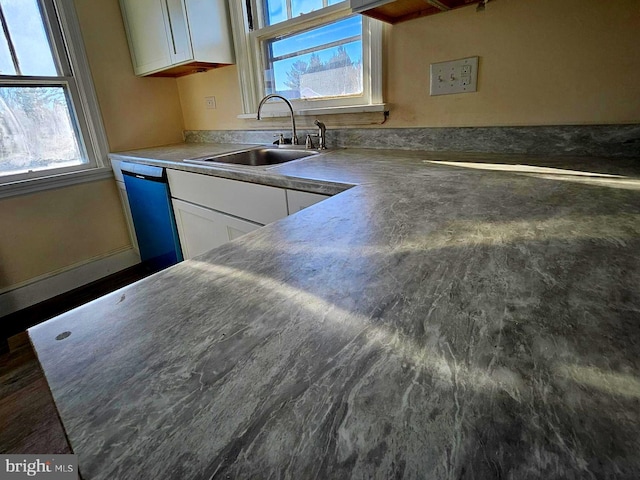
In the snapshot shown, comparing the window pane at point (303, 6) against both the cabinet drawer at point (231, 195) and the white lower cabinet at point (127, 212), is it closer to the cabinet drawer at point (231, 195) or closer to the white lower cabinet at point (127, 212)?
the cabinet drawer at point (231, 195)

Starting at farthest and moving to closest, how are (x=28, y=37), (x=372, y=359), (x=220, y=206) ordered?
1. (x=28, y=37)
2. (x=220, y=206)
3. (x=372, y=359)

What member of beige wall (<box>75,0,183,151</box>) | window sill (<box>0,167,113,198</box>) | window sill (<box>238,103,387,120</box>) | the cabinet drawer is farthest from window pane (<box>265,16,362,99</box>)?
window sill (<box>0,167,113,198</box>)

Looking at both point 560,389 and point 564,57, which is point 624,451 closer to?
point 560,389

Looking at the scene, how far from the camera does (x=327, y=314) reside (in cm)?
43

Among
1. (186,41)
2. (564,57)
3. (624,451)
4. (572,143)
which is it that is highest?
(186,41)

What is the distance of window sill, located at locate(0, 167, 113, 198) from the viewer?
2.02 meters

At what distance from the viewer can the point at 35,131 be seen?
2096 millimetres

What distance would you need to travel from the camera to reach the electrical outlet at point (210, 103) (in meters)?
2.49

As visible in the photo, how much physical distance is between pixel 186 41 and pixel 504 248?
2.15 m

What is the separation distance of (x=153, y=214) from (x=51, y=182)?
0.72 meters

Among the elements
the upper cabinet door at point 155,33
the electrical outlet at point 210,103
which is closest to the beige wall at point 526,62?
the upper cabinet door at point 155,33

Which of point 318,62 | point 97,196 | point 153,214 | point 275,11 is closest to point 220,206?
point 153,214

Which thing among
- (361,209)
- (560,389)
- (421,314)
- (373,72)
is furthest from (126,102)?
(560,389)

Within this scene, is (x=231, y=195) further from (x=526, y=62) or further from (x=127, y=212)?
(x=127, y=212)
